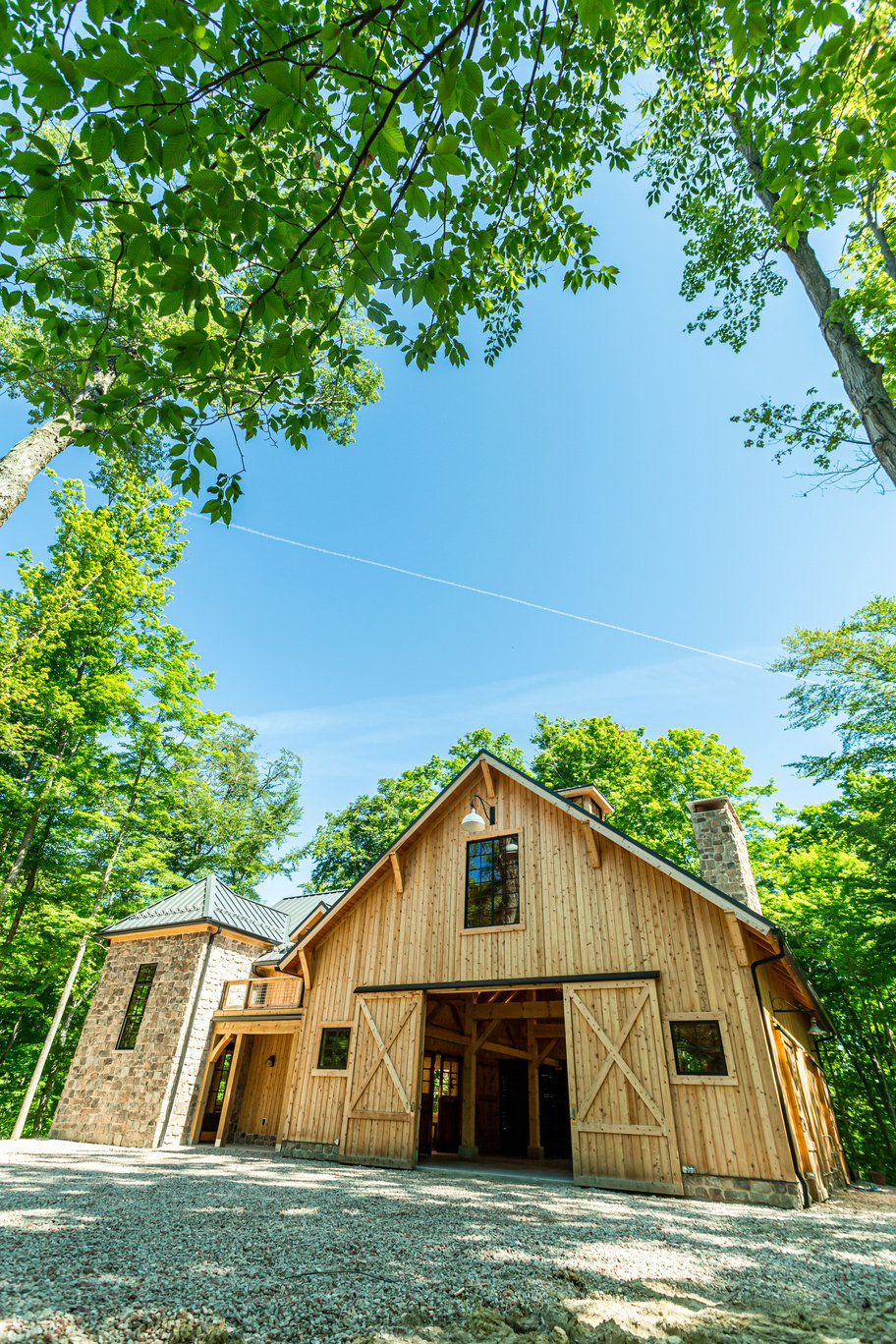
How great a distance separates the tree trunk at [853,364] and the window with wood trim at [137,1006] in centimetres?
1689

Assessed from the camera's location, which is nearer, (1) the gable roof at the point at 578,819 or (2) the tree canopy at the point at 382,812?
(1) the gable roof at the point at 578,819

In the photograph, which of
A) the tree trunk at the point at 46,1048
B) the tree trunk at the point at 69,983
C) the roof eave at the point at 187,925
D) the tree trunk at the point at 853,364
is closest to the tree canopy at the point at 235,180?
the tree trunk at the point at 853,364

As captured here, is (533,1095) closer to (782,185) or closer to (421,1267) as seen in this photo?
(421,1267)

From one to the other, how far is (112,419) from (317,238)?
130 cm

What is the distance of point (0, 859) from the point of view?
17359 millimetres

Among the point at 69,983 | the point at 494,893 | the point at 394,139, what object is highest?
the point at 494,893

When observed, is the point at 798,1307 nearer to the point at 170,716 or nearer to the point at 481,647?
the point at 481,647

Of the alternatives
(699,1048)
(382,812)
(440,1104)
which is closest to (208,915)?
(440,1104)

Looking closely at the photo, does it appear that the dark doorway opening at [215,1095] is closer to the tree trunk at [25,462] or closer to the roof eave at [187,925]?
the roof eave at [187,925]

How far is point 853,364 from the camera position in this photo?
18.2 ft

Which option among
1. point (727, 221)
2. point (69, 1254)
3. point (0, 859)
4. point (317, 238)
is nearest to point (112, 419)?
point (317, 238)

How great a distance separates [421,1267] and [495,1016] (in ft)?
31.4

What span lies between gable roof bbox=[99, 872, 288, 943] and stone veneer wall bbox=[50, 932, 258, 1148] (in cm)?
36

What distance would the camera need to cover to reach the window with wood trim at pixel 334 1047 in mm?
11203
